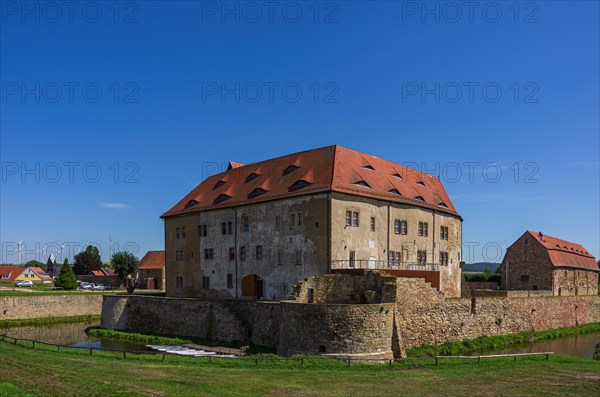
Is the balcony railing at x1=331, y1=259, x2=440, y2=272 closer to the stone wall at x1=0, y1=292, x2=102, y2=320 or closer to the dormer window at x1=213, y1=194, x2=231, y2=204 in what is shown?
the dormer window at x1=213, y1=194, x2=231, y2=204

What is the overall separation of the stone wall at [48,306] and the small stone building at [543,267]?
4575cm

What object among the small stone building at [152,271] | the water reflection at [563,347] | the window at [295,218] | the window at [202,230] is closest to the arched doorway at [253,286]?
the window at [295,218]

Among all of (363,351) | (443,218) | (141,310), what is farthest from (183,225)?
(363,351)

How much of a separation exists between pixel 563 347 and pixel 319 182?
67.9ft

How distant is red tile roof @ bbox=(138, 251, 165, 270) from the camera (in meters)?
81.4

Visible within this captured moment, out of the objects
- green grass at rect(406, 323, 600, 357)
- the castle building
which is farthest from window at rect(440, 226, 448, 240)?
green grass at rect(406, 323, 600, 357)

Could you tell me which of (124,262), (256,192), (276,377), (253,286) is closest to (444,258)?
(253,286)

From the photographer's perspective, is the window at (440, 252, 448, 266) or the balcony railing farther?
the window at (440, 252, 448, 266)

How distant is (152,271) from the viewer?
267 ft

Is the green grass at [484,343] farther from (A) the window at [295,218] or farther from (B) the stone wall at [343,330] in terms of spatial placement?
(A) the window at [295,218]

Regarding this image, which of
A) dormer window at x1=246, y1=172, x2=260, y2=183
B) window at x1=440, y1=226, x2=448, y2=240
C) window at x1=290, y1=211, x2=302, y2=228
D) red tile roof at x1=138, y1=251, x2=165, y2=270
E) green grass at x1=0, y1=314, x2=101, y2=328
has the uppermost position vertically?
dormer window at x1=246, y1=172, x2=260, y2=183

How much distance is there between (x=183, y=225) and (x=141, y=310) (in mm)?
8457

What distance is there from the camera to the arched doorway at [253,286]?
39.5m

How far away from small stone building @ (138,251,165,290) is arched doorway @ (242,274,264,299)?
4147 cm
